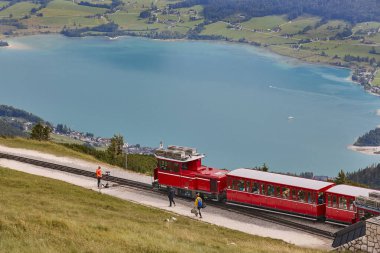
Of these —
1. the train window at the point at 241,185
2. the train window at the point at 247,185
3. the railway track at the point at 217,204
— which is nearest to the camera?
the railway track at the point at 217,204

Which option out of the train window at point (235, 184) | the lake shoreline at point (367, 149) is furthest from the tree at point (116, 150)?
the lake shoreline at point (367, 149)

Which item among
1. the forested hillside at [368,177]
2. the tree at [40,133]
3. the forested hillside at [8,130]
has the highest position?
the tree at [40,133]

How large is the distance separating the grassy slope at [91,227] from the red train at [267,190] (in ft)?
13.3

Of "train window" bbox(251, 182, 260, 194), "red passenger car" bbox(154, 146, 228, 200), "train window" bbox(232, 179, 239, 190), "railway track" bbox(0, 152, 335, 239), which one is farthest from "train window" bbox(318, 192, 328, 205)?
"red passenger car" bbox(154, 146, 228, 200)

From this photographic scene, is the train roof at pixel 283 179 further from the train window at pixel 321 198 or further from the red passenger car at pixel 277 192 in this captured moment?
the train window at pixel 321 198

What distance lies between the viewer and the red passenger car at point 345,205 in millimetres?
28594

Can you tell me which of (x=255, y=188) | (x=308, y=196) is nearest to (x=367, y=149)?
(x=255, y=188)

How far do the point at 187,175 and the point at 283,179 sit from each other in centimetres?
565

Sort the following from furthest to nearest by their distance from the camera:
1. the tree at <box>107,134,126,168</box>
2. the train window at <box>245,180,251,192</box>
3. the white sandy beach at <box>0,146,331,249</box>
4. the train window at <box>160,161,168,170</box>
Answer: the tree at <box>107,134,126,168</box>, the train window at <box>160,161,168,170</box>, the train window at <box>245,180,251,192</box>, the white sandy beach at <box>0,146,331,249</box>

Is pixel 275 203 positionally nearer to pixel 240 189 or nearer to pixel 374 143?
pixel 240 189

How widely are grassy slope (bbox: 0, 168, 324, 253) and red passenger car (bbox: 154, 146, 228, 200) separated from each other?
12.8 feet

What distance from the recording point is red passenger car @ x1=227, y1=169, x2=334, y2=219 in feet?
100

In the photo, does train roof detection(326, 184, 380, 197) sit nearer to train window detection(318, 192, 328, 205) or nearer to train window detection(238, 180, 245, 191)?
train window detection(318, 192, 328, 205)

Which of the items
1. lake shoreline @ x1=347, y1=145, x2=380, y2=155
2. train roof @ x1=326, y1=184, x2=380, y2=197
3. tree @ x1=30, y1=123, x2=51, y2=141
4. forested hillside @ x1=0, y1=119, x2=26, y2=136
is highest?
train roof @ x1=326, y1=184, x2=380, y2=197
